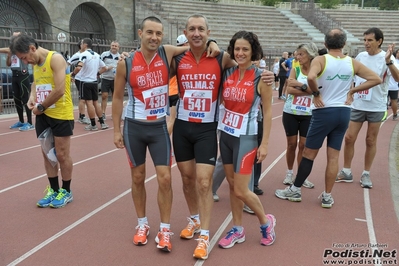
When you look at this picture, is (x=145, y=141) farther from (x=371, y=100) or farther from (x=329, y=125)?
(x=371, y=100)

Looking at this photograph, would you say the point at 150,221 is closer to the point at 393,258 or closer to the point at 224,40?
the point at 393,258


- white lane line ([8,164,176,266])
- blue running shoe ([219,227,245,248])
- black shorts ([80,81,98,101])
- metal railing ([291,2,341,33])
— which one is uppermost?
metal railing ([291,2,341,33])

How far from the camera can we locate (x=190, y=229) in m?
3.64

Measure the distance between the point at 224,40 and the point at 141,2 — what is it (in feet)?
19.1

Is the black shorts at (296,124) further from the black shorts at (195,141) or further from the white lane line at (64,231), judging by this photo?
the white lane line at (64,231)

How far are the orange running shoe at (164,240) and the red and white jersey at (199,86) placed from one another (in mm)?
1072

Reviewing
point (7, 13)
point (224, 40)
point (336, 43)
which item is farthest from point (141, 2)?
point (336, 43)

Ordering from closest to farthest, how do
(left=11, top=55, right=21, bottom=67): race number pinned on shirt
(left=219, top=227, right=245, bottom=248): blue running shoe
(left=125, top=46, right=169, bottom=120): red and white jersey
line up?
(left=125, top=46, right=169, bottom=120): red and white jersey, (left=219, top=227, right=245, bottom=248): blue running shoe, (left=11, top=55, right=21, bottom=67): race number pinned on shirt

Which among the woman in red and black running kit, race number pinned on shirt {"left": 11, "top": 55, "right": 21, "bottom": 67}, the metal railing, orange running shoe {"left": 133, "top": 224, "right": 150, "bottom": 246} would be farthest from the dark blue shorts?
the metal railing

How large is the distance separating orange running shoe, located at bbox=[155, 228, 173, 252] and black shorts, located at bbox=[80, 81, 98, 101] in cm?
594

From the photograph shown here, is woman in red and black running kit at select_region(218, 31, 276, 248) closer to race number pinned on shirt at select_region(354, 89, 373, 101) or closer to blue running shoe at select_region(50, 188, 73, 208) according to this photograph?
blue running shoe at select_region(50, 188, 73, 208)

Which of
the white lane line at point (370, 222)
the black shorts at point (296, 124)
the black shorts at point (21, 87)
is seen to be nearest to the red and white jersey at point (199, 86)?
the black shorts at point (296, 124)

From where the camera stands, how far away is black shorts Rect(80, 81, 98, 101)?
8680 mm

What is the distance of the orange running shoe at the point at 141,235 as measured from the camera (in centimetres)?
348
